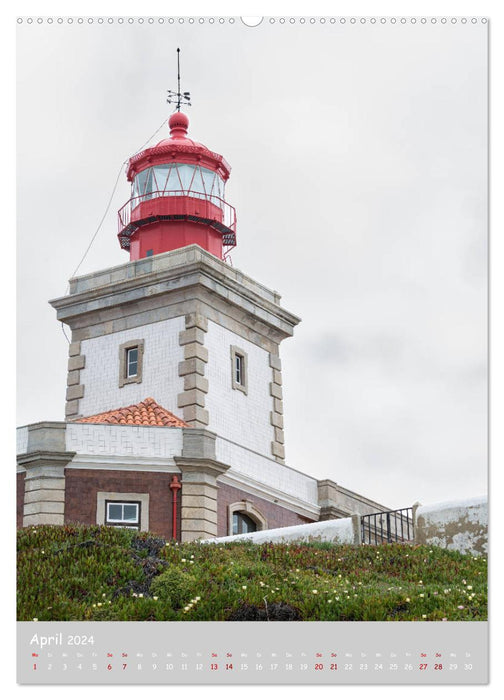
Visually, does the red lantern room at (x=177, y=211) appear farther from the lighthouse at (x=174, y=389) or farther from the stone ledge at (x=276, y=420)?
the stone ledge at (x=276, y=420)

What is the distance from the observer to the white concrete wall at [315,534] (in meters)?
15.6

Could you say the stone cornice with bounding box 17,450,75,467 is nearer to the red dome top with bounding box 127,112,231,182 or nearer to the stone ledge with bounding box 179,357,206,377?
the stone ledge with bounding box 179,357,206,377

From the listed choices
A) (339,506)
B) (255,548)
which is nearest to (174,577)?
(255,548)

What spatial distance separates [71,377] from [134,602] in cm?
1130

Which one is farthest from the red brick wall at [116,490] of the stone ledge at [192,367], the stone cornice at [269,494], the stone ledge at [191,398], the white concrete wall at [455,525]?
the white concrete wall at [455,525]

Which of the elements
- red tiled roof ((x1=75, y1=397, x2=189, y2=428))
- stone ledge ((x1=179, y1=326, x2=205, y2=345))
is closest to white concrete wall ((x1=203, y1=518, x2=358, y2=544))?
red tiled roof ((x1=75, y1=397, x2=189, y2=428))

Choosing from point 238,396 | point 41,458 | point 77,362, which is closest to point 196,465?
point 41,458

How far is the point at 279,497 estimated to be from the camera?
21.5m

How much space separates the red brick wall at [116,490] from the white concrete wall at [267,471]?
1.37 metres

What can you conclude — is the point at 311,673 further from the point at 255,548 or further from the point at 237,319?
the point at 237,319

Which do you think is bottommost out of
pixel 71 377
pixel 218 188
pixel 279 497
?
pixel 279 497

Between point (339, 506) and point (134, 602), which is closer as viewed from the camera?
point (134, 602)

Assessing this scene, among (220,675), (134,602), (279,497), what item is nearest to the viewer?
(220,675)

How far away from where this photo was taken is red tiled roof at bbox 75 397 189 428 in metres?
20.4
